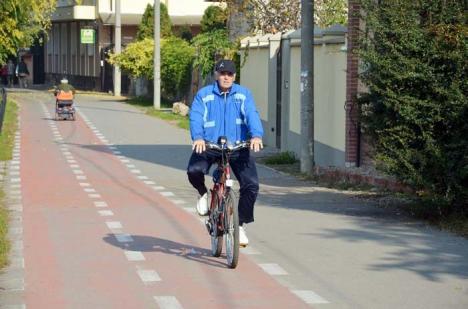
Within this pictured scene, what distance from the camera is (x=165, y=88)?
45969mm

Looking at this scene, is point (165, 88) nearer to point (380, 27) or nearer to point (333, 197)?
point (333, 197)

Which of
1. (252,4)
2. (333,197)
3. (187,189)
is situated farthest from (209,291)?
(252,4)

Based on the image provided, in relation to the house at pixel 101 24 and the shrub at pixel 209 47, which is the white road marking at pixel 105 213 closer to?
the shrub at pixel 209 47

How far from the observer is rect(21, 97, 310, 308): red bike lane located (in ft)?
28.4

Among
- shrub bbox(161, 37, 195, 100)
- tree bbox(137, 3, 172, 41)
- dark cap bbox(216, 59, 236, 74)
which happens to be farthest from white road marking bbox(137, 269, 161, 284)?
tree bbox(137, 3, 172, 41)

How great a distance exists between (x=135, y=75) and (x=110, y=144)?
71.2ft

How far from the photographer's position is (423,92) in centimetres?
1262

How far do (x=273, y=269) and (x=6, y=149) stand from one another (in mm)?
15571

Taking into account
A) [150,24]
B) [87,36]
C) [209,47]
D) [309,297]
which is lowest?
[309,297]

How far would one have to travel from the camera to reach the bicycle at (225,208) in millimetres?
9805

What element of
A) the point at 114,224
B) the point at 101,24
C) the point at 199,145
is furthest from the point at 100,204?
the point at 101,24

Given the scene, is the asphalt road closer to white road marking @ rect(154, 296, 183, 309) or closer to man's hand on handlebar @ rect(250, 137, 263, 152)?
white road marking @ rect(154, 296, 183, 309)

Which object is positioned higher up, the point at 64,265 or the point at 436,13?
the point at 436,13

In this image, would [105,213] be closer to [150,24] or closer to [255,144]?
[255,144]
